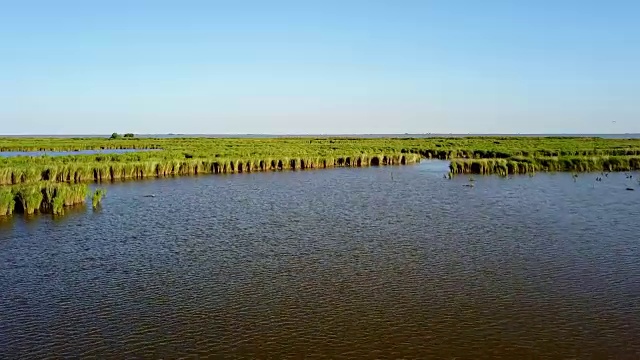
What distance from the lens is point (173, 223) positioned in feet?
66.6

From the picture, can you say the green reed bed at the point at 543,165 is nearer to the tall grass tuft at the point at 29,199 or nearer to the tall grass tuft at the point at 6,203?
the tall grass tuft at the point at 29,199

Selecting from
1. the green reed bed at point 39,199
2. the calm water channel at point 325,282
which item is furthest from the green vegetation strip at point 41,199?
the calm water channel at point 325,282

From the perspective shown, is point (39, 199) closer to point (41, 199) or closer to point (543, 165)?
point (41, 199)

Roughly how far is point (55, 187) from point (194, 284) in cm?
1465

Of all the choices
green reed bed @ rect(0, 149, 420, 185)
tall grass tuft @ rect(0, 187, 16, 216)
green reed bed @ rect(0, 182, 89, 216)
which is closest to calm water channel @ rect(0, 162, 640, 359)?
green reed bed @ rect(0, 182, 89, 216)

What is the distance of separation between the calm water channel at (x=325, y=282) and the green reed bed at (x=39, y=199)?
1.13 m

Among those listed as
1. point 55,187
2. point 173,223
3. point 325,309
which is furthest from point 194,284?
point 55,187

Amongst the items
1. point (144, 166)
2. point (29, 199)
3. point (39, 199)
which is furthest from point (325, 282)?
point (144, 166)

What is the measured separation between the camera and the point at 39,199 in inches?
887

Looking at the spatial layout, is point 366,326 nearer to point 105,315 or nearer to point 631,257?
point 105,315

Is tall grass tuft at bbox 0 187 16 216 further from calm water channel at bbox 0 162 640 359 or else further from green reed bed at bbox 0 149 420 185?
green reed bed at bbox 0 149 420 185

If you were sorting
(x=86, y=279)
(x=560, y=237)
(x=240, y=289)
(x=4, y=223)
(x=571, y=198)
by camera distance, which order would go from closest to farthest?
1. (x=240, y=289)
2. (x=86, y=279)
3. (x=560, y=237)
4. (x=4, y=223)
5. (x=571, y=198)

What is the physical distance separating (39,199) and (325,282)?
15218mm

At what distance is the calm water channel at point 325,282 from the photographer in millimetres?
9305
